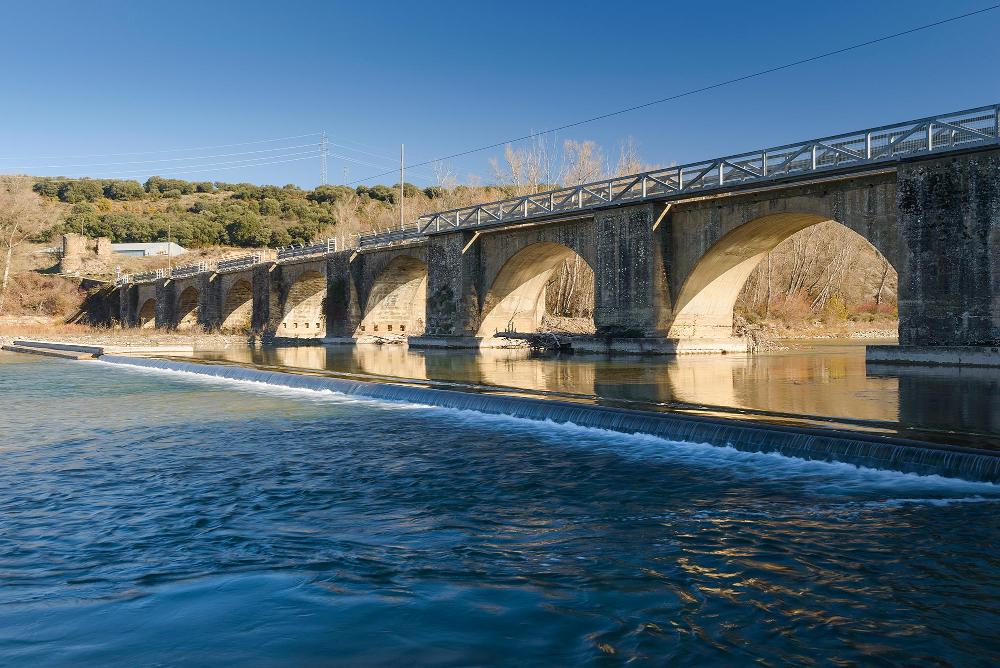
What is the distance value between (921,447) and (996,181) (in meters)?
12.2

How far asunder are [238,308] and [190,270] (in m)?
6.23

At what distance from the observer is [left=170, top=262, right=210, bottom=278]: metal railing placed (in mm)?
58438

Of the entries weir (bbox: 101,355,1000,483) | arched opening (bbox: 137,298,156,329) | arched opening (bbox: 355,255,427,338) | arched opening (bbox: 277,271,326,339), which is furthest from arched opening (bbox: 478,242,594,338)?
arched opening (bbox: 137,298,156,329)

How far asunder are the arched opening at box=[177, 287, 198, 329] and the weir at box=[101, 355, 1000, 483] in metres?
51.1

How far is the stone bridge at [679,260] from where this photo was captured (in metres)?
17.8

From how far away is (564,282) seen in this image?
158ft

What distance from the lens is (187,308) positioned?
209ft

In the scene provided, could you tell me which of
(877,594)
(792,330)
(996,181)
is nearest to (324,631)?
(877,594)

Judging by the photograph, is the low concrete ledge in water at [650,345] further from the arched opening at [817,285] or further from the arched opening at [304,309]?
the arched opening at [304,309]

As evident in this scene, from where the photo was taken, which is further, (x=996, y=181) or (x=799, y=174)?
(x=799, y=174)

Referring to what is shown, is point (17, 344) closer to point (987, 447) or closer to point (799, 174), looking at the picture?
point (799, 174)

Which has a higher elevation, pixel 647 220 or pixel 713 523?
pixel 647 220

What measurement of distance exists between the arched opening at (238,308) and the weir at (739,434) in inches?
1676

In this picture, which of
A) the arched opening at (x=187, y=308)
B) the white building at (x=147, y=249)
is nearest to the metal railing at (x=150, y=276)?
the arched opening at (x=187, y=308)
